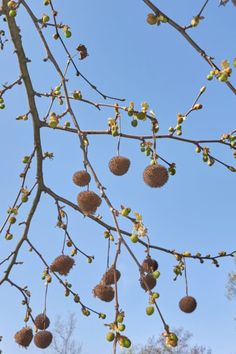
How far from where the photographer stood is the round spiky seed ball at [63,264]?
3.56 metres

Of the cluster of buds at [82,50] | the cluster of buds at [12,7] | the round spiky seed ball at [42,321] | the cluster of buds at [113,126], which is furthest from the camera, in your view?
the cluster of buds at [82,50]

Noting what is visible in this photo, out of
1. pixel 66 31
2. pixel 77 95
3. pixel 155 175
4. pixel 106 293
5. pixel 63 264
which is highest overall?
pixel 66 31

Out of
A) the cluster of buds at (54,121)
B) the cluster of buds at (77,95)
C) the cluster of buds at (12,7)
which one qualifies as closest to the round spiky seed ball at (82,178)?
the cluster of buds at (54,121)

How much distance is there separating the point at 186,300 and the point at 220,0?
1711 millimetres

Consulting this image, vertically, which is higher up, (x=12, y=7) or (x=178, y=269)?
(x=12, y=7)

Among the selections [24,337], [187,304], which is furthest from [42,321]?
[187,304]

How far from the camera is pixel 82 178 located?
110 inches

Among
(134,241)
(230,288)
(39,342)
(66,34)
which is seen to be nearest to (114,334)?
(134,241)

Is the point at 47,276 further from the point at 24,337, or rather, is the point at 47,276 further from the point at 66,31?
the point at 66,31

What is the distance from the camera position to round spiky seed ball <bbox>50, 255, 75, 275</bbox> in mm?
3557

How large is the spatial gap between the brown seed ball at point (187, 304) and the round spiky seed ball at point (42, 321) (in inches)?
38.7

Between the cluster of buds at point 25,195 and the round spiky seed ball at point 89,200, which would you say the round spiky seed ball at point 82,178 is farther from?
the cluster of buds at point 25,195

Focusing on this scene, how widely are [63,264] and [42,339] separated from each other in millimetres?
504

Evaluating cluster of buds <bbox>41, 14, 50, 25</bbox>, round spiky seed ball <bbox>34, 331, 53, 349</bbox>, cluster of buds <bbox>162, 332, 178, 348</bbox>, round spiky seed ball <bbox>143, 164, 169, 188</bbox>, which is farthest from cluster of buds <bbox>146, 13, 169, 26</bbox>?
round spiky seed ball <bbox>34, 331, 53, 349</bbox>
